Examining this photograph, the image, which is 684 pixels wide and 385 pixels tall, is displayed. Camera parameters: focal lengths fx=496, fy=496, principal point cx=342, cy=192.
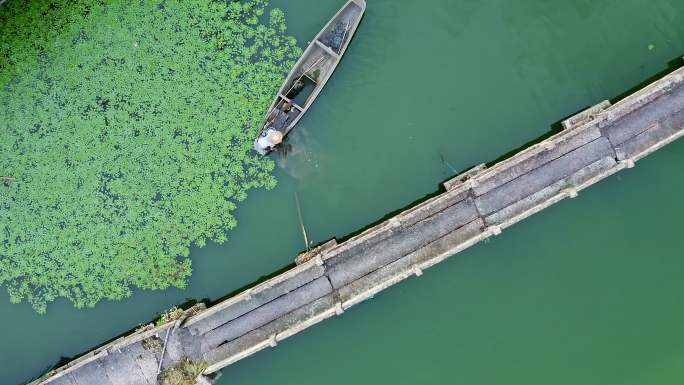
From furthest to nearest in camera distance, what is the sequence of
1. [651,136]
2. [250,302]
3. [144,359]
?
[144,359], [250,302], [651,136]

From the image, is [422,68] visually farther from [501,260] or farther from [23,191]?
[23,191]

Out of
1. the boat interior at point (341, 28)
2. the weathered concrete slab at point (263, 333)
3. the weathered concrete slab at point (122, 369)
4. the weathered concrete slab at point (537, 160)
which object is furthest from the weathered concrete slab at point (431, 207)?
the weathered concrete slab at point (122, 369)

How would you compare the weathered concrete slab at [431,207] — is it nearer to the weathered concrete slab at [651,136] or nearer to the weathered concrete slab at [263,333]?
the weathered concrete slab at [263,333]

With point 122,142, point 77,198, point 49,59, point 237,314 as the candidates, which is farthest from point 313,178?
point 49,59

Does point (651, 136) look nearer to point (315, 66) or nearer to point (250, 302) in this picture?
point (315, 66)

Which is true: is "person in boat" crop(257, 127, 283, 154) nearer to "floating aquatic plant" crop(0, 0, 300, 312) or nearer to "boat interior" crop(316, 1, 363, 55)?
"floating aquatic plant" crop(0, 0, 300, 312)

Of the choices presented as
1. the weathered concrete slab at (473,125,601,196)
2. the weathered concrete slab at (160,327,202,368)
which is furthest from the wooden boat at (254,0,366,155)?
the weathered concrete slab at (160,327,202,368)

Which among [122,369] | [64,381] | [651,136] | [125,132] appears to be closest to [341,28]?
[125,132]
